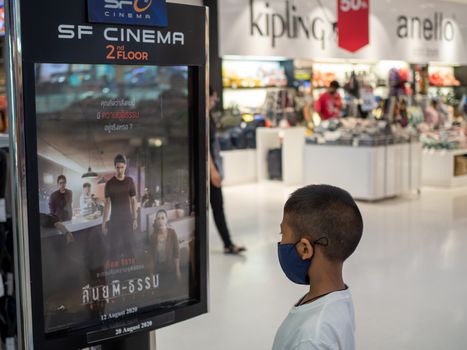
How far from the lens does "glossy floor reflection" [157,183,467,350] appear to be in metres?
4.00

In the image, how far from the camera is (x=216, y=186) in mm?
5828

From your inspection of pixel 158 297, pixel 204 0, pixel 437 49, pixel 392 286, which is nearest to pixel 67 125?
pixel 158 297

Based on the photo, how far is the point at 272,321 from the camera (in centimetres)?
429

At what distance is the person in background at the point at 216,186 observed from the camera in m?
5.70

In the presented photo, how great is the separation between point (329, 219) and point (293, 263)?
153 mm

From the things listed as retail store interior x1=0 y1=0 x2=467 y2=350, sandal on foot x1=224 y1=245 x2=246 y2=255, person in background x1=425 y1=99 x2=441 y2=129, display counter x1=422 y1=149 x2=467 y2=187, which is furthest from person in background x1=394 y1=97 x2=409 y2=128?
sandal on foot x1=224 y1=245 x2=246 y2=255

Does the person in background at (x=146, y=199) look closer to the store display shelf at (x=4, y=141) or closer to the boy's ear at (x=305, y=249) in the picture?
the boy's ear at (x=305, y=249)

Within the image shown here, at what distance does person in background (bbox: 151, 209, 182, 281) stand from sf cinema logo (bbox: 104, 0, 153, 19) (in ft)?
2.21

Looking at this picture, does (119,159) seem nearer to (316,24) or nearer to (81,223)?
(81,223)

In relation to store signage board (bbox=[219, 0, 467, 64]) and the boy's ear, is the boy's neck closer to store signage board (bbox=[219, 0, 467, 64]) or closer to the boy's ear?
the boy's ear

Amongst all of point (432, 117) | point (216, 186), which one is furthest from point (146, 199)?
point (432, 117)

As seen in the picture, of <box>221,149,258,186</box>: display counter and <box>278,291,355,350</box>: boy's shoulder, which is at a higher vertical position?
<box>278,291,355,350</box>: boy's shoulder

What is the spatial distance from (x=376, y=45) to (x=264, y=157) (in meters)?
2.94

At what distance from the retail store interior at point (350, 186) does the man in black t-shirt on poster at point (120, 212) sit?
0.17ft
